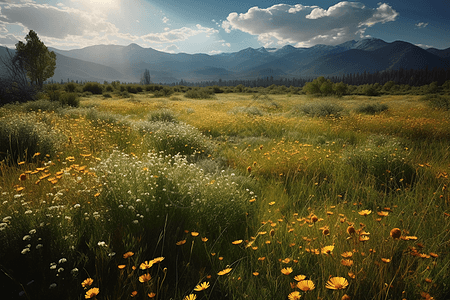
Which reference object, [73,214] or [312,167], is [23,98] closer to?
[73,214]

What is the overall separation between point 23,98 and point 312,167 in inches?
734

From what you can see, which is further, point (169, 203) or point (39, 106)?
point (39, 106)

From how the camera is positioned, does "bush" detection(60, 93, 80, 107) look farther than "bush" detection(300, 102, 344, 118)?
Yes

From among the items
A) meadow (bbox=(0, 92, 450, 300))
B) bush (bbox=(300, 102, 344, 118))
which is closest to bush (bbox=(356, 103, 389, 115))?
bush (bbox=(300, 102, 344, 118))

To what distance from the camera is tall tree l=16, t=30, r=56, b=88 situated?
33906mm

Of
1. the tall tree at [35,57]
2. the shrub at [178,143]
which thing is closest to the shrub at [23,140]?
the shrub at [178,143]

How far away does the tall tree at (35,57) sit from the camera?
33906mm

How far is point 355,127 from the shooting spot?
966 centimetres

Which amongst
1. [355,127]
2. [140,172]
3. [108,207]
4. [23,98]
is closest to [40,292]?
[108,207]

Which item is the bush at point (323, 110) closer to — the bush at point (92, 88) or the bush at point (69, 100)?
the bush at point (69, 100)

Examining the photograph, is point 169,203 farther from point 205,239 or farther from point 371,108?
point 371,108

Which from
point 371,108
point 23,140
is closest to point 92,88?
point 23,140

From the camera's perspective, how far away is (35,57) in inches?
1404

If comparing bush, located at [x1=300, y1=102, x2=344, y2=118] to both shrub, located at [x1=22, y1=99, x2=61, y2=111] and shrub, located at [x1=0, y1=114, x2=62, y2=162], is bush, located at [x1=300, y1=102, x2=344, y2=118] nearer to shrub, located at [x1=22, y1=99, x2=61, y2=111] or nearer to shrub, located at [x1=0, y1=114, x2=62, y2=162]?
shrub, located at [x1=0, y1=114, x2=62, y2=162]
